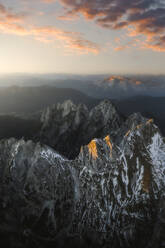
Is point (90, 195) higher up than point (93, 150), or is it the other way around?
point (93, 150)

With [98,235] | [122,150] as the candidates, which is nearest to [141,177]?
[122,150]

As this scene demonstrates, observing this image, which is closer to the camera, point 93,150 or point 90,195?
point 93,150

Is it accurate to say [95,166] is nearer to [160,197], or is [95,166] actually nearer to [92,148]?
[92,148]

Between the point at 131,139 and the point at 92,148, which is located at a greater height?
the point at 131,139

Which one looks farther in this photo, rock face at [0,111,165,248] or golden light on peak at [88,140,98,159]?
golden light on peak at [88,140,98,159]

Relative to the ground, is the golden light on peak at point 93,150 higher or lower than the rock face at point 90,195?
higher

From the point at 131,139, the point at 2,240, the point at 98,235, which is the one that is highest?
the point at 131,139

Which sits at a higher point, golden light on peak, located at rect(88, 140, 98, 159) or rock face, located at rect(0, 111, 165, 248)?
golden light on peak, located at rect(88, 140, 98, 159)

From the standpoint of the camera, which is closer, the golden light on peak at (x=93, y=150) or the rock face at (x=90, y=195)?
Result: the rock face at (x=90, y=195)
